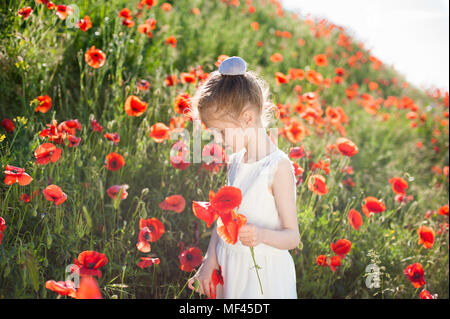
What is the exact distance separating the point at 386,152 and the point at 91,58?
9.41ft

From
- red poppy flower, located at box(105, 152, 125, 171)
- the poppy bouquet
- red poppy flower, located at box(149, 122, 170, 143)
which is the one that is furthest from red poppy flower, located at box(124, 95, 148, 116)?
the poppy bouquet

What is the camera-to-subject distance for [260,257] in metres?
1.50

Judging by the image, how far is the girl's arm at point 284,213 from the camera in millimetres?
1359

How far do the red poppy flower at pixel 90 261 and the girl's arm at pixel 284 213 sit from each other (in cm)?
52

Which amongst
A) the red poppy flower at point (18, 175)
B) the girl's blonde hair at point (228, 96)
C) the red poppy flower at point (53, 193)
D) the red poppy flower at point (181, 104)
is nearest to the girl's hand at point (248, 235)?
the girl's blonde hair at point (228, 96)

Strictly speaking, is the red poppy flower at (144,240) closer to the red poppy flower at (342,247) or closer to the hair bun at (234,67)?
the hair bun at (234,67)

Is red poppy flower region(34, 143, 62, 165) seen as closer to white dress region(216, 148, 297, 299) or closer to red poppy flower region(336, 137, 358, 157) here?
white dress region(216, 148, 297, 299)

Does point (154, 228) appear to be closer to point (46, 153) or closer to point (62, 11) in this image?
point (46, 153)

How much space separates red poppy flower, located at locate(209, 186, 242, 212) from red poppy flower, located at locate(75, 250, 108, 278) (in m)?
0.46

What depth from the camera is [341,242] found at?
1.84 meters

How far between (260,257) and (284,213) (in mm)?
205

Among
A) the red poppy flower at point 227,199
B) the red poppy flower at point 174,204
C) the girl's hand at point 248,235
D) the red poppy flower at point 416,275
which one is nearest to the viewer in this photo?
the red poppy flower at point 227,199

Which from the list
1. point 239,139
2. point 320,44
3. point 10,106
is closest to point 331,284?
point 239,139

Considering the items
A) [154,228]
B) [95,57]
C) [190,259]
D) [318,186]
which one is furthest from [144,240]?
[95,57]
